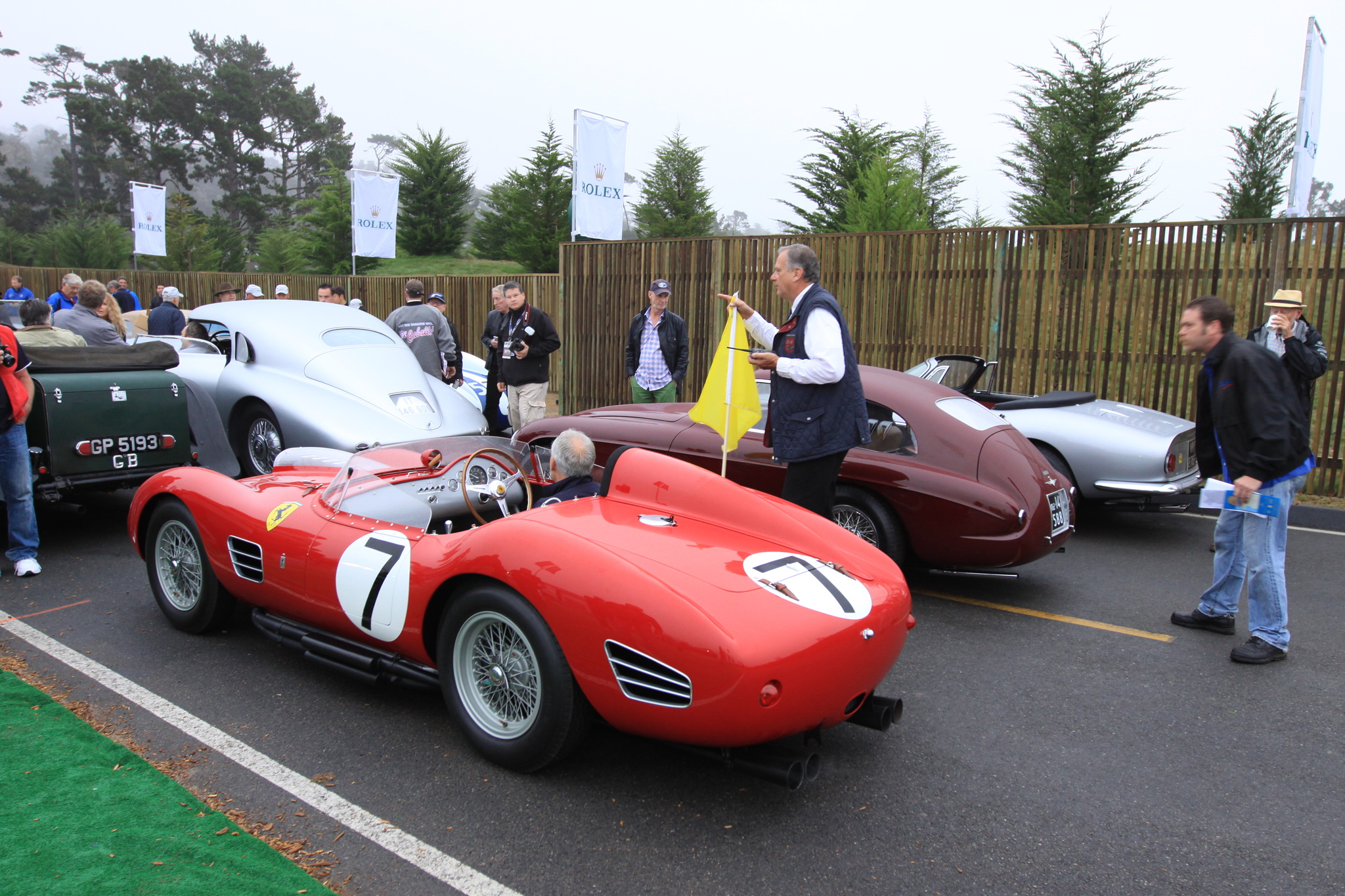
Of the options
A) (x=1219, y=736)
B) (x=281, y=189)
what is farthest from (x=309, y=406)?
(x=281, y=189)

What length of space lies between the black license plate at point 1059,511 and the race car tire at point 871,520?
86 centimetres

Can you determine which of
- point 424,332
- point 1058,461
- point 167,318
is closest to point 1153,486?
point 1058,461

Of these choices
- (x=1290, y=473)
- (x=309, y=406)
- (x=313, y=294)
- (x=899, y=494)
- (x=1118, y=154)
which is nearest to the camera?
(x=1290, y=473)

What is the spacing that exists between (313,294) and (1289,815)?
26835mm

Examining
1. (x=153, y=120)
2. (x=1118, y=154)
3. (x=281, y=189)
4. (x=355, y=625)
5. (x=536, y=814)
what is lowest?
(x=536, y=814)

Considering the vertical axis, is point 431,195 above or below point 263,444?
above

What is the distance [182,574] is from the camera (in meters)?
4.29

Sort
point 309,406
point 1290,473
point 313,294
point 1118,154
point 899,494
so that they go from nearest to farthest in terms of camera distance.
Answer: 1. point 1290,473
2. point 899,494
3. point 309,406
4. point 1118,154
5. point 313,294

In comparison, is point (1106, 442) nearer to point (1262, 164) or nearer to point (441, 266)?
point (1262, 164)

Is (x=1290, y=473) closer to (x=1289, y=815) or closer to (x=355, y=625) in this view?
(x=1289, y=815)

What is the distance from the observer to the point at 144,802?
277 centimetres

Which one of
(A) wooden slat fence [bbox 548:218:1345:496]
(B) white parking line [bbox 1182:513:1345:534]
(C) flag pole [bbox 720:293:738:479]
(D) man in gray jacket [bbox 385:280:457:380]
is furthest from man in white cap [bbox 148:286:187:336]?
(B) white parking line [bbox 1182:513:1345:534]

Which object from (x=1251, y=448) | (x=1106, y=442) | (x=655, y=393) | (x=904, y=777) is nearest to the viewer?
(x=904, y=777)

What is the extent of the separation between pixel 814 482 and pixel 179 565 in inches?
129
